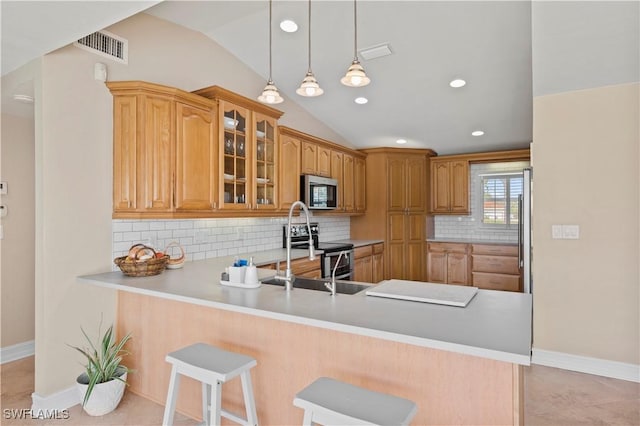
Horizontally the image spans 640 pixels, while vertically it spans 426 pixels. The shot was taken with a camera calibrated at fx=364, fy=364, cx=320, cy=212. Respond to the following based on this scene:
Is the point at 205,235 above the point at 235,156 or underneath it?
underneath

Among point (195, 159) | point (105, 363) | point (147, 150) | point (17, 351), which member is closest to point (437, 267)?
point (195, 159)

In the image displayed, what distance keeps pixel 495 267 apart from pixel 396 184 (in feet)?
6.26

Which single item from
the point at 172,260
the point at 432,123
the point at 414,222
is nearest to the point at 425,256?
the point at 414,222

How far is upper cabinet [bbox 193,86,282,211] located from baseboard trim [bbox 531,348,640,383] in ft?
8.81

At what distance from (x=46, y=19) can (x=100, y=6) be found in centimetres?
33

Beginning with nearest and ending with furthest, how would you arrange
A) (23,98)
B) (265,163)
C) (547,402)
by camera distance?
(547,402) → (23,98) → (265,163)

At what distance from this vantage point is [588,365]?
9.73ft

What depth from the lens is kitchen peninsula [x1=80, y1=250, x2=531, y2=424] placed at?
1.39m

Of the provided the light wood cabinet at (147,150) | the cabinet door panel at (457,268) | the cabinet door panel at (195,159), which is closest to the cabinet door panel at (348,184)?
the cabinet door panel at (457,268)

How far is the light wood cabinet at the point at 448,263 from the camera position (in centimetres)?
562

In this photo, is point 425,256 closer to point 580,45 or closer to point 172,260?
point 580,45

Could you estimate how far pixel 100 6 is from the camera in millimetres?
1755

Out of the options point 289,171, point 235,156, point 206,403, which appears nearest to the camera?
point 206,403

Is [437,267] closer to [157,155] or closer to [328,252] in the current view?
[328,252]
